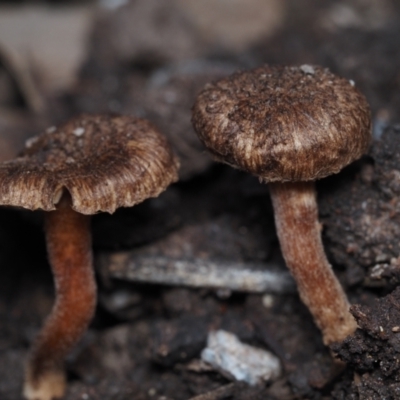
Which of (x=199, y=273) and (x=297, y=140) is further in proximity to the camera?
(x=199, y=273)

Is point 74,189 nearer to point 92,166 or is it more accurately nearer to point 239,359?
point 92,166

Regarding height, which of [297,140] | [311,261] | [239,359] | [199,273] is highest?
[297,140]

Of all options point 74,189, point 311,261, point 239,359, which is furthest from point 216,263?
point 74,189

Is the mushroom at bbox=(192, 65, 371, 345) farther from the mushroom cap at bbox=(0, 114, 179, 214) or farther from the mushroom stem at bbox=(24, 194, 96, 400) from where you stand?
the mushroom stem at bbox=(24, 194, 96, 400)

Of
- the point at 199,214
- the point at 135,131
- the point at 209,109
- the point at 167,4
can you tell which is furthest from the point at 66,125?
the point at 167,4

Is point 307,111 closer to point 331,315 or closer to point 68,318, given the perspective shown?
point 331,315

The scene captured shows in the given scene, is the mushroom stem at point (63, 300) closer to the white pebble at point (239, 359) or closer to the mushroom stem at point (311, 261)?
the white pebble at point (239, 359)

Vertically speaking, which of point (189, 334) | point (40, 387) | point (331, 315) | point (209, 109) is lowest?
point (40, 387)

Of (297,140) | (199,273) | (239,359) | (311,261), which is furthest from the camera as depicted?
(199,273)
